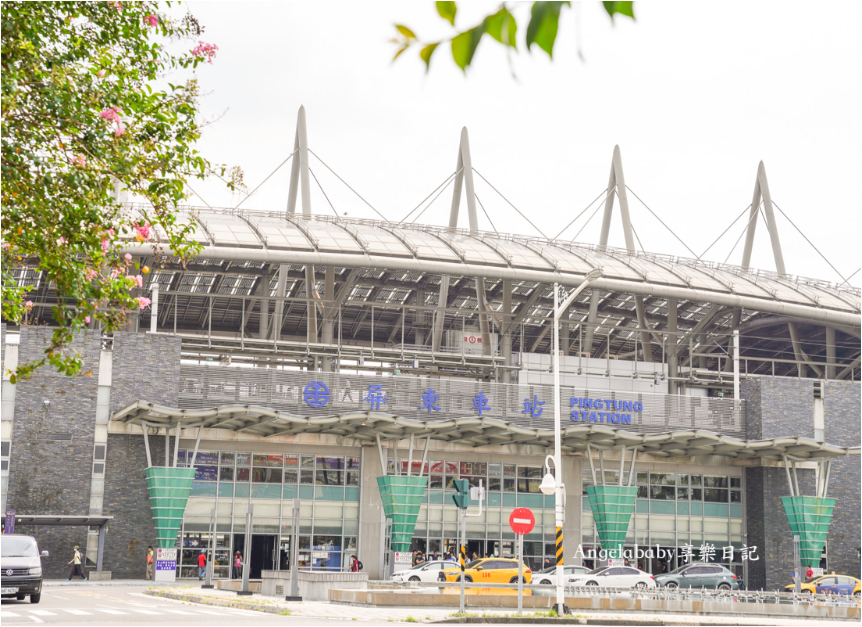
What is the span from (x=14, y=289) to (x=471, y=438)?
3024cm

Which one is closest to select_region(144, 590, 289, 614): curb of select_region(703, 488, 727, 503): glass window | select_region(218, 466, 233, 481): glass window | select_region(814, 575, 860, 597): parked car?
select_region(218, 466, 233, 481): glass window

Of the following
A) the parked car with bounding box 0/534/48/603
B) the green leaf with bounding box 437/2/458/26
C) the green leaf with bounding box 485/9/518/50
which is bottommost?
the parked car with bounding box 0/534/48/603

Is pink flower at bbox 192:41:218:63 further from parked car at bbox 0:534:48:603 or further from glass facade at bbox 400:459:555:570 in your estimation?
glass facade at bbox 400:459:555:570

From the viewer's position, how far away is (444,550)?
42688mm

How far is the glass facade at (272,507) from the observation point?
131ft

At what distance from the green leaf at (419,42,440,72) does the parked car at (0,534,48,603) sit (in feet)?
72.8

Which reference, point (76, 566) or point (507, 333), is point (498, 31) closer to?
point (76, 566)

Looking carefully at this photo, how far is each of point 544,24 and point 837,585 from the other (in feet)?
134

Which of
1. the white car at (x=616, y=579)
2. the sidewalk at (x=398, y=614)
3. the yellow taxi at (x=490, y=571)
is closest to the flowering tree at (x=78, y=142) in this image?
the sidewalk at (x=398, y=614)

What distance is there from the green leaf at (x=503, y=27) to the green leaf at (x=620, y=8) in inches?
12.0

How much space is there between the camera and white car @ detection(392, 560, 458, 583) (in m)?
34.8

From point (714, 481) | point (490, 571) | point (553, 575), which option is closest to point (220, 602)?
point (490, 571)

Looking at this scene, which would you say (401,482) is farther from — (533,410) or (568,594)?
(568,594)

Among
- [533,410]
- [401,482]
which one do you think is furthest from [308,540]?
[533,410]
